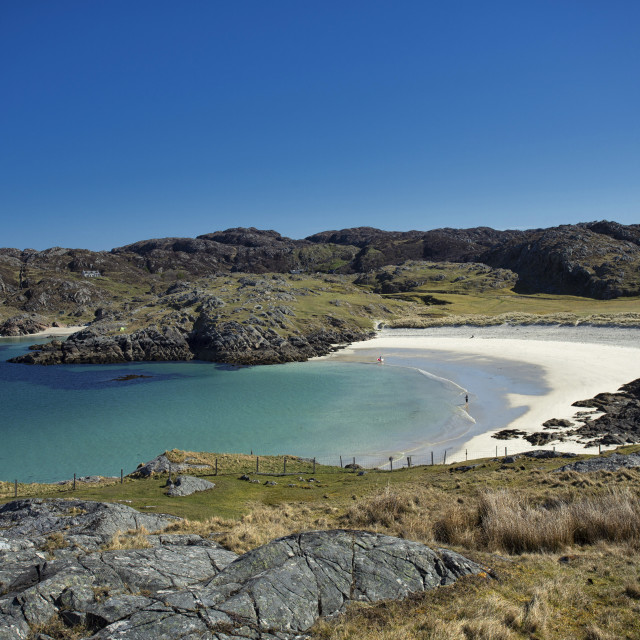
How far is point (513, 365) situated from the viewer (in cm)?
7038

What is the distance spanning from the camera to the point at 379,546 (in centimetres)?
987

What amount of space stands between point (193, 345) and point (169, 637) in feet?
316

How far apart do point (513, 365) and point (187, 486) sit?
60794 mm

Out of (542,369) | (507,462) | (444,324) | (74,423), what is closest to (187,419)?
(74,423)

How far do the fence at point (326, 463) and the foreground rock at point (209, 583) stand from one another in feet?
61.7

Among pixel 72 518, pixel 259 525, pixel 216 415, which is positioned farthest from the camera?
pixel 216 415

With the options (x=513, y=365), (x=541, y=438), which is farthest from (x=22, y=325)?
(x=541, y=438)

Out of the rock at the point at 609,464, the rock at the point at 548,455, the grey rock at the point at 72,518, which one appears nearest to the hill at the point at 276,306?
the rock at the point at 548,455

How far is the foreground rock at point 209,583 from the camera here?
729cm

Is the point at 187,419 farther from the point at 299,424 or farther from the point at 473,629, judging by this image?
the point at 473,629

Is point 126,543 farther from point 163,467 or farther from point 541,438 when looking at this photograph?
point 541,438

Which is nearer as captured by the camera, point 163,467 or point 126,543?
point 126,543

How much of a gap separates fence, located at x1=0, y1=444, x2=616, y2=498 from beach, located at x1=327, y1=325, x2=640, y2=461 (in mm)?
353

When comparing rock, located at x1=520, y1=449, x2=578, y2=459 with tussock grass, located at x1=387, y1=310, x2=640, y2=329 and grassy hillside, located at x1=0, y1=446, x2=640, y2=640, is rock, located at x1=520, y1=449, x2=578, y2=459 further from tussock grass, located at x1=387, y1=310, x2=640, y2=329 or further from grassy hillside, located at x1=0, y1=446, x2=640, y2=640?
tussock grass, located at x1=387, y1=310, x2=640, y2=329
